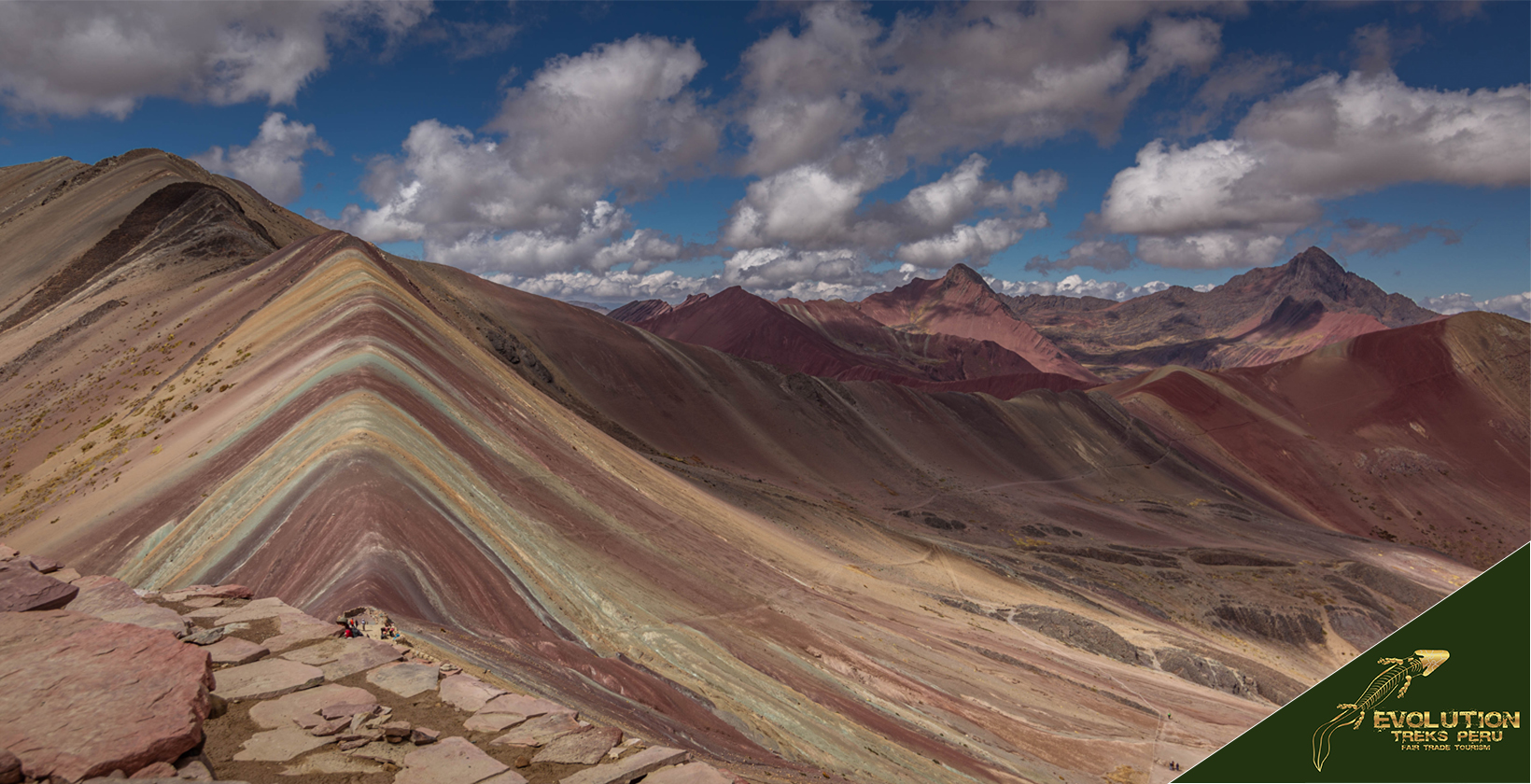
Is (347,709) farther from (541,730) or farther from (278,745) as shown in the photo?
(541,730)

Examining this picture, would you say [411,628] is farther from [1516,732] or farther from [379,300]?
[379,300]

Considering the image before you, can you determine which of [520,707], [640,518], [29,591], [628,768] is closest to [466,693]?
[520,707]

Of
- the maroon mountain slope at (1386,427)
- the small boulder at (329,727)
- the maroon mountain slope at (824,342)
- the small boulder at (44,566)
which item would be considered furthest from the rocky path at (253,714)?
the maroon mountain slope at (824,342)

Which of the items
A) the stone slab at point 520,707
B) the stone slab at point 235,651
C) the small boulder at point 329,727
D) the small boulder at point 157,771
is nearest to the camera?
the small boulder at point 157,771

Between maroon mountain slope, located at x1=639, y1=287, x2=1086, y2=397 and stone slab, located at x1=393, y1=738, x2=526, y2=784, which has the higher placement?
maroon mountain slope, located at x1=639, y1=287, x2=1086, y2=397

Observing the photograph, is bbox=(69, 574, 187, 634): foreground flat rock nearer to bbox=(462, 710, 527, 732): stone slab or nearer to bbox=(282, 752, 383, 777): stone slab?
bbox=(282, 752, 383, 777): stone slab

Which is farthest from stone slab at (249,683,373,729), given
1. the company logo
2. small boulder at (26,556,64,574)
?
the company logo

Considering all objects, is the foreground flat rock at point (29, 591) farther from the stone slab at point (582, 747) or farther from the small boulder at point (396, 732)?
the stone slab at point (582, 747)
